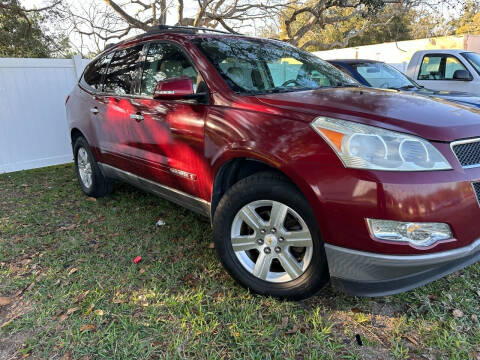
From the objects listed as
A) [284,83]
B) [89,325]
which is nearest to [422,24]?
[284,83]

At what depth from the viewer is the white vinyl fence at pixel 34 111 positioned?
20.0ft

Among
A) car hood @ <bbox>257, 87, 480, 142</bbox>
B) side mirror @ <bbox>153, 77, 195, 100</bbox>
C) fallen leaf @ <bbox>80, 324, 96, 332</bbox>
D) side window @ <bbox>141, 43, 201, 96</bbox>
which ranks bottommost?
fallen leaf @ <bbox>80, 324, 96, 332</bbox>

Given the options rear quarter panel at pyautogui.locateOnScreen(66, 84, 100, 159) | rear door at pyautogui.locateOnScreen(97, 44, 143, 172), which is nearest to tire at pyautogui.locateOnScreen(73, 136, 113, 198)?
rear quarter panel at pyautogui.locateOnScreen(66, 84, 100, 159)

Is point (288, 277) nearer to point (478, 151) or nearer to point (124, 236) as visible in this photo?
point (478, 151)

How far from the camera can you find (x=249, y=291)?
2578 mm

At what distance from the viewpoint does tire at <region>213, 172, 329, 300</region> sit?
2.25 metres

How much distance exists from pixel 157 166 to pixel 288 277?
5.22 ft

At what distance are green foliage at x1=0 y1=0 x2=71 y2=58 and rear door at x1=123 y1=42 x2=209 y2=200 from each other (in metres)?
15.1

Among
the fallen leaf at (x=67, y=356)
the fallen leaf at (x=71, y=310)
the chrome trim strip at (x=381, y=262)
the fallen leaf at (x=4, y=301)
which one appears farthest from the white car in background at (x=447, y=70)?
the fallen leaf at (x=4, y=301)

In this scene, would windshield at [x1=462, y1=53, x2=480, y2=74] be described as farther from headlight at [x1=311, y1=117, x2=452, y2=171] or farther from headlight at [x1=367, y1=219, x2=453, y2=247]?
headlight at [x1=367, y1=219, x2=453, y2=247]

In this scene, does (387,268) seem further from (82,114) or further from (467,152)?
(82,114)

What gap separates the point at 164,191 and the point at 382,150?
204 centimetres

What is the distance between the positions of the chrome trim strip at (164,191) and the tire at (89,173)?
21cm

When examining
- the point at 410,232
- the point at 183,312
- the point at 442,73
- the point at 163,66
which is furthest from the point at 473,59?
the point at 183,312
